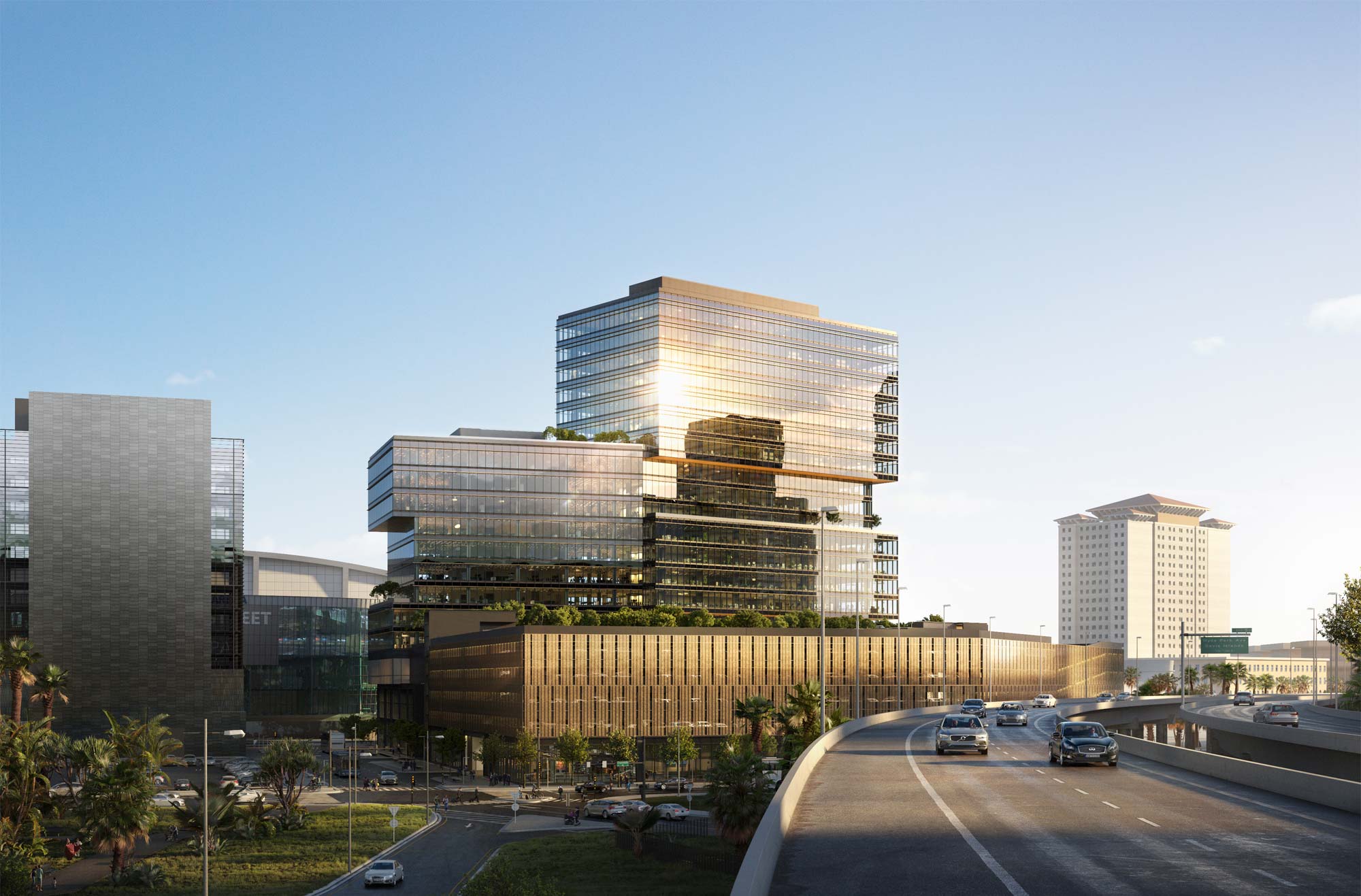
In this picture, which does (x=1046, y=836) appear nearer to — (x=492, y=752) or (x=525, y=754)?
(x=525, y=754)

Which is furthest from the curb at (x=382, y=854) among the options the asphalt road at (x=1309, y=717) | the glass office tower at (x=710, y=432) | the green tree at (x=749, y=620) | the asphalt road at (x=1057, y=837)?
the glass office tower at (x=710, y=432)

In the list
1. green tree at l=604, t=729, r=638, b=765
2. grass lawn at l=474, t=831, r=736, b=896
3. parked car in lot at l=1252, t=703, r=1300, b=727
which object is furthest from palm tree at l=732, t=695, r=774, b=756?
parked car in lot at l=1252, t=703, r=1300, b=727

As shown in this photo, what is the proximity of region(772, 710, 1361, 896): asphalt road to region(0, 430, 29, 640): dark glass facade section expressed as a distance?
12290 cm

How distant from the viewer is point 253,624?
197125 millimetres

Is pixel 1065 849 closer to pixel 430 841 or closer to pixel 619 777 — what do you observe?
pixel 430 841

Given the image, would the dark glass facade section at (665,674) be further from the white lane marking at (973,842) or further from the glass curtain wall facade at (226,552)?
the white lane marking at (973,842)

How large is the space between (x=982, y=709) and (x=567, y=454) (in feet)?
288

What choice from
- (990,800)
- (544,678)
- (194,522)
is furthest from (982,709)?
(194,522)

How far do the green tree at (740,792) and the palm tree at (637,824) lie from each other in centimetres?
2137

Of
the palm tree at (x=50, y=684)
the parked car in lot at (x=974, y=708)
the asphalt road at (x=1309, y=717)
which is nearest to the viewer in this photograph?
the asphalt road at (x=1309, y=717)

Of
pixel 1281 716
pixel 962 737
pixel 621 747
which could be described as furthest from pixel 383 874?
pixel 621 747

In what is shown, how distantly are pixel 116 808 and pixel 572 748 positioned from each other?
171ft

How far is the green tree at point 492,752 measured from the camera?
5207 inches

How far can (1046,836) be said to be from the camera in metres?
25.4
